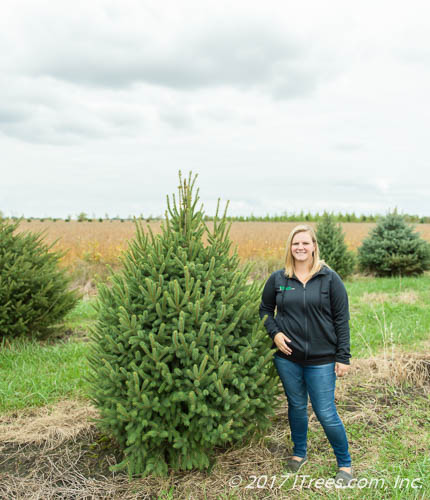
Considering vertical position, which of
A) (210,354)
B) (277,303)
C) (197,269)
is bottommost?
(210,354)

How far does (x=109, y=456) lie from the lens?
153 inches

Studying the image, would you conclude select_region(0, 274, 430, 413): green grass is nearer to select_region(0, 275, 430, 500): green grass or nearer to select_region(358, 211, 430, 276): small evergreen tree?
select_region(0, 275, 430, 500): green grass

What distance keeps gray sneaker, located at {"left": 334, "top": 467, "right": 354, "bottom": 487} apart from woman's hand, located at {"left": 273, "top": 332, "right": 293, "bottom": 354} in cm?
113

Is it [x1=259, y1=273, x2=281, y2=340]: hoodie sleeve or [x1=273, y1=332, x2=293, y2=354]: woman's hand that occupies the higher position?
[x1=259, y1=273, x2=281, y2=340]: hoodie sleeve

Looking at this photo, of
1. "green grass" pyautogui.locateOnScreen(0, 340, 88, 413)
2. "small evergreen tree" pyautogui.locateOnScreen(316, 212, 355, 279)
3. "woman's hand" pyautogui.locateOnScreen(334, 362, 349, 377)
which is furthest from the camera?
"small evergreen tree" pyautogui.locateOnScreen(316, 212, 355, 279)

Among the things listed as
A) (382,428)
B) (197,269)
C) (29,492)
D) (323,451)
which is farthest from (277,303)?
(29,492)

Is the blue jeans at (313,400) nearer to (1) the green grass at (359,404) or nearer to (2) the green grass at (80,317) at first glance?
(1) the green grass at (359,404)

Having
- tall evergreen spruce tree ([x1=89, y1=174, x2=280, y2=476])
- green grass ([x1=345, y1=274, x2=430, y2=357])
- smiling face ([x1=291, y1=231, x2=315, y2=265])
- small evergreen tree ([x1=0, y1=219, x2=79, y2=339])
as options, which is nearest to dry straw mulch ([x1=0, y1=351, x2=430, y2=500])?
tall evergreen spruce tree ([x1=89, y1=174, x2=280, y2=476])

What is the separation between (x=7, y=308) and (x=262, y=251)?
1116 cm

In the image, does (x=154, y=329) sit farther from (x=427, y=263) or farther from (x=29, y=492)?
(x=427, y=263)

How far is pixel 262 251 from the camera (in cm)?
1691

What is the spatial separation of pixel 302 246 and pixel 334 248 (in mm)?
11386

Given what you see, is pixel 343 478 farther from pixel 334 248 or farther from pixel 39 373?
pixel 334 248

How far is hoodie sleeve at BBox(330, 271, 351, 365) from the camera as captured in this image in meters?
3.52
